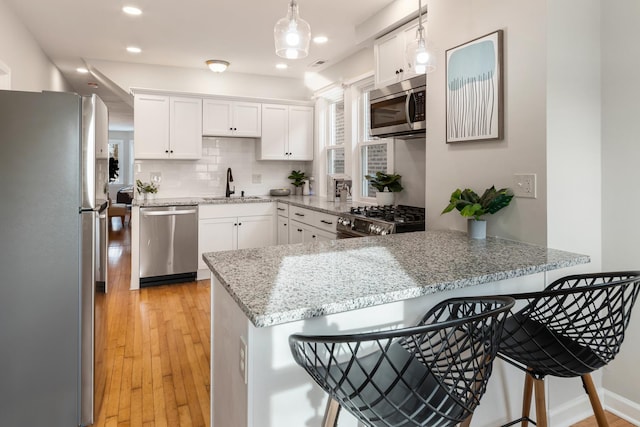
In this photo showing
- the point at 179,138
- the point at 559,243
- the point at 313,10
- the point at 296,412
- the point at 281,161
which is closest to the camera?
the point at 296,412

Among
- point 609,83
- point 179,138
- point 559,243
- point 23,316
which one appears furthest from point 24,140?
point 179,138

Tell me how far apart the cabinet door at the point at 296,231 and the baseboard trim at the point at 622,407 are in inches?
111

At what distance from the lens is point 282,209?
486 centimetres

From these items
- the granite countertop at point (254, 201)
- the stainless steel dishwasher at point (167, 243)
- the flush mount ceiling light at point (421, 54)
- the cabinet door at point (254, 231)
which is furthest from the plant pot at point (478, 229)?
the stainless steel dishwasher at point (167, 243)

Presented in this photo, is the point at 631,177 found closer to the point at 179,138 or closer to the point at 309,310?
the point at 309,310

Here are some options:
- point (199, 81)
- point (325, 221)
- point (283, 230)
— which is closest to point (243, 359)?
point (325, 221)

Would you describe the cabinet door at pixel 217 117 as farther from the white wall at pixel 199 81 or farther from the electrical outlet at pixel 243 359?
the electrical outlet at pixel 243 359

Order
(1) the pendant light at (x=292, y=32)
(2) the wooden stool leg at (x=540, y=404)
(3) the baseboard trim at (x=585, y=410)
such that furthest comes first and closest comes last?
(3) the baseboard trim at (x=585, y=410) < (1) the pendant light at (x=292, y=32) < (2) the wooden stool leg at (x=540, y=404)

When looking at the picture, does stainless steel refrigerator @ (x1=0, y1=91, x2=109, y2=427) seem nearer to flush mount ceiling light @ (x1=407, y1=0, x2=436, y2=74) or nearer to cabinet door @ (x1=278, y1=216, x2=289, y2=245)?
flush mount ceiling light @ (x1=407, y1=0, x2=436, y2=74)

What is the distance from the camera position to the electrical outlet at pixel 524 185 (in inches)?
75.9

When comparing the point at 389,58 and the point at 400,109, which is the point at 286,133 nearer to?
the point at 389,58

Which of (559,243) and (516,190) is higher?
(516,190)

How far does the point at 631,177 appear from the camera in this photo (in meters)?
1.96

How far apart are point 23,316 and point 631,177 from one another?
2.96 m
